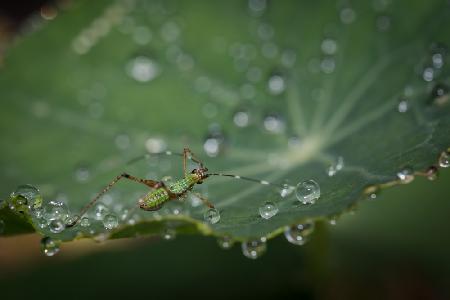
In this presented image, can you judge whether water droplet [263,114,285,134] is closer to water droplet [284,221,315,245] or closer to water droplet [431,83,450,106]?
water droplet [431,83,450,106]

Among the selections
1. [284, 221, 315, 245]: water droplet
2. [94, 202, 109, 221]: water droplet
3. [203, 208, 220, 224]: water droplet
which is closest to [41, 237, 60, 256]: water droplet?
[94, 202, 109, 221]: water droplet

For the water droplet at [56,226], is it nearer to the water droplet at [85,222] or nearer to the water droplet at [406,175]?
the water droplet at [85,222]

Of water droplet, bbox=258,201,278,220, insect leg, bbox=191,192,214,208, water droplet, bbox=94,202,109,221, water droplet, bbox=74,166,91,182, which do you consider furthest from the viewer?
water droplet, bbox=74,166,91,182

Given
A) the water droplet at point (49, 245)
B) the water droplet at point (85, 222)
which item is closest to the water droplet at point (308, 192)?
the water droplet at point (85, 222)

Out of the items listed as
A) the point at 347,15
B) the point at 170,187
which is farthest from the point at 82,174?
the point at 347,15

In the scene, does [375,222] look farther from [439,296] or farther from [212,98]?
[212,98]

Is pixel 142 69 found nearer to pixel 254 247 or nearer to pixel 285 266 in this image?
pixel 285 266
